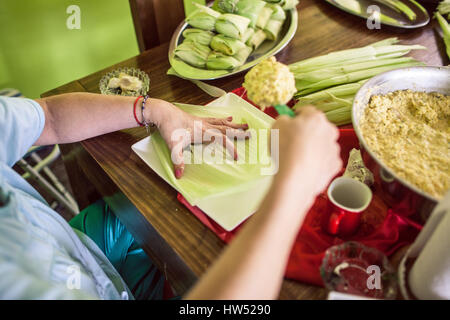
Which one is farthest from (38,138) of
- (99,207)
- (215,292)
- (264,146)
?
(215,292)

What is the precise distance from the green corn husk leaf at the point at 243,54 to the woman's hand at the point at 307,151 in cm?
80

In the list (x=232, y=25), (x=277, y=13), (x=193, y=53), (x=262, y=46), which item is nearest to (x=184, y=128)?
(x=193, y=53)

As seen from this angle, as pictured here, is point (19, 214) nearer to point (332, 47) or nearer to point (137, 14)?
point (137, 14)

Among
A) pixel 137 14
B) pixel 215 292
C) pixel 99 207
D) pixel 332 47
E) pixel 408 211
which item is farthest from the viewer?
pixel 137 14

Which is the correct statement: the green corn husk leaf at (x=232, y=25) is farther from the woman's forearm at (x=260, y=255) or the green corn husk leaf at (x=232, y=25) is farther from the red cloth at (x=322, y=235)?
the woman's forearm at (x=260, y=255)

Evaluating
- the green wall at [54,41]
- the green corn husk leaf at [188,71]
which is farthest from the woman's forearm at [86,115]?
the green wall at [54,41]

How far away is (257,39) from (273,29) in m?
0.09

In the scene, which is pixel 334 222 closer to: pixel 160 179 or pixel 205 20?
pixel 160 179

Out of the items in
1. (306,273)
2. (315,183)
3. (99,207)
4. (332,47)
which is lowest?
(99,207)

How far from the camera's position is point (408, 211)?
81 centimetres

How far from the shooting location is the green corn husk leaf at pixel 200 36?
4.80 ft

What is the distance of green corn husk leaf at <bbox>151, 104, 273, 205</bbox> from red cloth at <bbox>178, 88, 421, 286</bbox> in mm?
62

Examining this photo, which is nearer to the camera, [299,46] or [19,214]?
[19,214]
